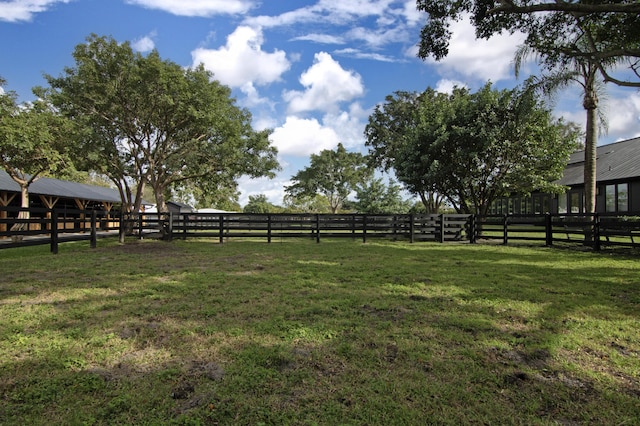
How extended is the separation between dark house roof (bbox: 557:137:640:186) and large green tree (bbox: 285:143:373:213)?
2165 cm

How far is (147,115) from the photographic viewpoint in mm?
14859

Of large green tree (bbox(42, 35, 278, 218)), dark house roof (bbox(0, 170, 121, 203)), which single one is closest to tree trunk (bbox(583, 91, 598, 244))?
large green tree (bbox(42, 35, 278, 218))

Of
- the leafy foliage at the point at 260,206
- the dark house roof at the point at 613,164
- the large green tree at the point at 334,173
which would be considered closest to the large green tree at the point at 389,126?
the dark house roof at the point at 613,164

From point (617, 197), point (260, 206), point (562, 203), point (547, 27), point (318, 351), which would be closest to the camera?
point (318, 351)

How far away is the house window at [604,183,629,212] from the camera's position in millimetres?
18469

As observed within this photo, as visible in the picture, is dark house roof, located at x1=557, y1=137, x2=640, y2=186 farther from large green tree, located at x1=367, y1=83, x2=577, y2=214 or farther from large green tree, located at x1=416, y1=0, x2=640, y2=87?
large green tree, located at x1=416, y1=0, x2=640, y2=87

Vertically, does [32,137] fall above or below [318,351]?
above

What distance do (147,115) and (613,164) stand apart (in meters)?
25.2

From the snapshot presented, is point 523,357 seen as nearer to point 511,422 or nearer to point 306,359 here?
point 511,422

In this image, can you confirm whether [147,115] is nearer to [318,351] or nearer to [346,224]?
[346,224]

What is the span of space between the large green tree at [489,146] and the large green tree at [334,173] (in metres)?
25.4

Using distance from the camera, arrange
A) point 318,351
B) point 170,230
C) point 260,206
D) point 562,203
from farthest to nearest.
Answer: point 260,206 → point 562,203 → point 170,230 → point 318,351

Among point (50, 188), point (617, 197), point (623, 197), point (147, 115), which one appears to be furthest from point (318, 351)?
point (50, 188)

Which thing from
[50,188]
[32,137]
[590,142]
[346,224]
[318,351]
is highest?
[32,137]
